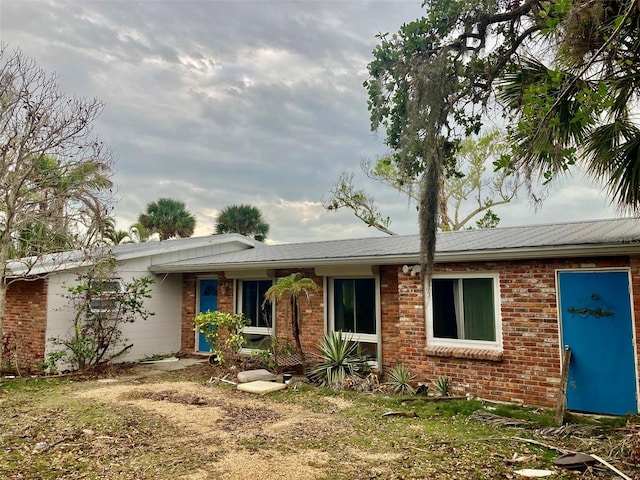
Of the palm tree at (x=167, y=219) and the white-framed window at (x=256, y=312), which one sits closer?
the white-framed window at (x=256, y=312)

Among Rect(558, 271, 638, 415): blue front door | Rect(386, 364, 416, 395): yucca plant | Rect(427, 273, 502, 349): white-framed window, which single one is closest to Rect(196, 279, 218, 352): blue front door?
Rect(386, 364, 416, 395): yucca plant

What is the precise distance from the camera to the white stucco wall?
1032 centimetres

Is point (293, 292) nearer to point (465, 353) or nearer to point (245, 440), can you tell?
point (465, 353)

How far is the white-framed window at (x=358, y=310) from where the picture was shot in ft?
31.0

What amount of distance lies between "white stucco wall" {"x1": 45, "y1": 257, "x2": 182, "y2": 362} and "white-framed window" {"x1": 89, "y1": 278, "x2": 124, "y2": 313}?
0.50 m

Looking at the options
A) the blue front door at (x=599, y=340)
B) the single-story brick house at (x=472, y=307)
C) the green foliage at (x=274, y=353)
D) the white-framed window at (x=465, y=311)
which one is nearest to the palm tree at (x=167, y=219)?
the single-story brick house at (x=472, y=307)

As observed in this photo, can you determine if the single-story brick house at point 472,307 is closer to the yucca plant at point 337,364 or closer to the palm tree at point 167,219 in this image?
the yucca plant at point 337,364

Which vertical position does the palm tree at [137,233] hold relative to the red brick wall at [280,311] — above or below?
above

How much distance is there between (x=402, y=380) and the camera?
8062mm

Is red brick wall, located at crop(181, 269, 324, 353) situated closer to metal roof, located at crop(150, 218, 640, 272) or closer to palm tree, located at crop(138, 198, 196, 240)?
metal roof, located at crop(150, 218, 640, 272)

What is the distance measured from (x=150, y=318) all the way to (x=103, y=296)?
5.67 feet

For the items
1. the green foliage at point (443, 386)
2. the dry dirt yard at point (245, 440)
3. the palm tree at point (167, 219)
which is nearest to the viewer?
the dry dirt yard at point (245, 440)

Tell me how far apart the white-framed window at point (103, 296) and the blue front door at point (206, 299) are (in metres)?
2.28

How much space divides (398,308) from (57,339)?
7577mm
